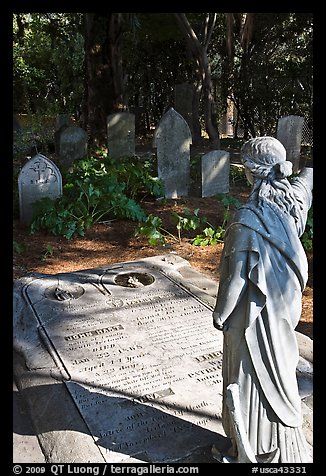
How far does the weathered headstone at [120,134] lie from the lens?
11.4 metres

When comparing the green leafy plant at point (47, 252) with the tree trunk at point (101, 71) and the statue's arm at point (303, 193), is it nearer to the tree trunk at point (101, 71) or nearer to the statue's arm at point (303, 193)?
the statue's arm at point (303, 193)

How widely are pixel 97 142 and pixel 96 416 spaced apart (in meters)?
11.0

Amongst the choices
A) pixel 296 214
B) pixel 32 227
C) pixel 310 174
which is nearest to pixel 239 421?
pixel 296 214

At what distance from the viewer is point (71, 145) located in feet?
35.6

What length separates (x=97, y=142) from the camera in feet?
44.7

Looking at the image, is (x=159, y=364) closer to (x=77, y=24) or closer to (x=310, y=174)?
(x=310, y=174)

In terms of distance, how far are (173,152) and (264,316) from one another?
7.21 m

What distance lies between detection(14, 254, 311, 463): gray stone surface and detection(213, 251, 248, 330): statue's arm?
3.71 ft

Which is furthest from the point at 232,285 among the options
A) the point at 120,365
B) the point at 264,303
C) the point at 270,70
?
the point at 270,70

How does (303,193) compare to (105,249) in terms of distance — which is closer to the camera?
(303,193)

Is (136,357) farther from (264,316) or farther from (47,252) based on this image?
(47,252)

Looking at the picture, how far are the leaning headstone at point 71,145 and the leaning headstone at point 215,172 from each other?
3.11 metres

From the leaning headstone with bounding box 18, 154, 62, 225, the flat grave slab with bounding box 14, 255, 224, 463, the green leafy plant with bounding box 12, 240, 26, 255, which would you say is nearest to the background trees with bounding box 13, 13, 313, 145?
the leaning headstone with bounding box 18, 154, 62, 225

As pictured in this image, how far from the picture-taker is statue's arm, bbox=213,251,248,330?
8.14 ft
